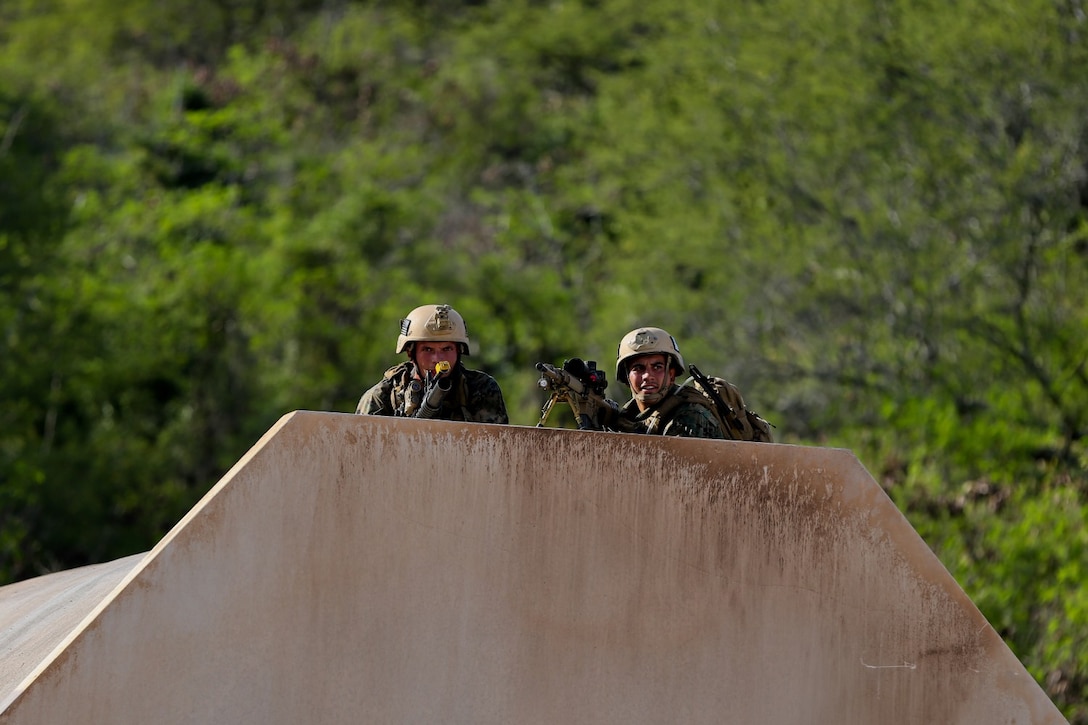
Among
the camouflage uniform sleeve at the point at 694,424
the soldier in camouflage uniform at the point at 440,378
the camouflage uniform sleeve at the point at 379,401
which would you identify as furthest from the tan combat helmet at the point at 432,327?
the camouflage uniform sleeve at the point at 694,424

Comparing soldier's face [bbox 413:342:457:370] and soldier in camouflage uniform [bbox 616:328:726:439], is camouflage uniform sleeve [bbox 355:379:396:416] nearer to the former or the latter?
soldier's face [bbox 413:342:457:370]

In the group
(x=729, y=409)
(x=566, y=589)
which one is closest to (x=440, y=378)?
(x=729, y=409)

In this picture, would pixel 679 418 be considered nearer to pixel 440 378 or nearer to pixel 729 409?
pixel 729 409

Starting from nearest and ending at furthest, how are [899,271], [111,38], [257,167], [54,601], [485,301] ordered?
1. [54,601]
2. [899,271]
3. [485,301]
4. [257,167]
5. [111,38]

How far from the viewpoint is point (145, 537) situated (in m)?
24.0

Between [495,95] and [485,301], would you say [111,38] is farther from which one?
[485,301]

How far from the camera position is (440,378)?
8.00 metres

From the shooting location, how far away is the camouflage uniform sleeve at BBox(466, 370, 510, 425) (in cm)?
820

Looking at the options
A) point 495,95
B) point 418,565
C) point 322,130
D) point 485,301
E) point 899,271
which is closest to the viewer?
point 418,565

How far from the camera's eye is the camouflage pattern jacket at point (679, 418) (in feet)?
25.3

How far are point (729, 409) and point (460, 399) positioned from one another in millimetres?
1327

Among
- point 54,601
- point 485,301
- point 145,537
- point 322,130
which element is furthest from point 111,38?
point 54,601

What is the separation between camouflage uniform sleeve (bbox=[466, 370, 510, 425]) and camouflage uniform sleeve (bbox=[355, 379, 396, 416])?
0.41m

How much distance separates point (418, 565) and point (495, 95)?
34.5 meters
